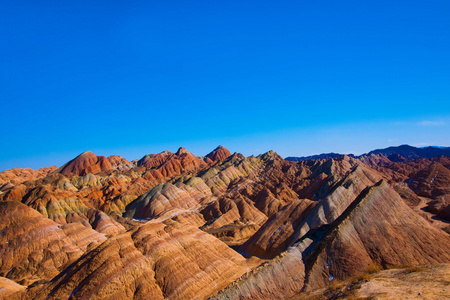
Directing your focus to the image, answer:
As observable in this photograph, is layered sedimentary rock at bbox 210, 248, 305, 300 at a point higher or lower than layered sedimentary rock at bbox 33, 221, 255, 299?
lower

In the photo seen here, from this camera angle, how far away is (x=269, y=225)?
61844mm

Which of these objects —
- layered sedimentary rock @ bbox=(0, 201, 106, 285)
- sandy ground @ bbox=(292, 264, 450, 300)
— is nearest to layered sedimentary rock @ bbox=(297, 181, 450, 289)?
sandy ground @ bbox=(292, 264, 450, 300)

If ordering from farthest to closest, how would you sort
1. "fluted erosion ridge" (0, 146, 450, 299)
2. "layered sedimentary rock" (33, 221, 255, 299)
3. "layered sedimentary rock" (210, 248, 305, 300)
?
"fluted erosion ridge" (0, 146, 450, 299) < "layered sedimentary rock" (33, 221, 255, 299) < "layered sedimentary rock" (210, 248, 305, 300)

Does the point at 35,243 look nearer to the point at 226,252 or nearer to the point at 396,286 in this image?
the point at 226,252

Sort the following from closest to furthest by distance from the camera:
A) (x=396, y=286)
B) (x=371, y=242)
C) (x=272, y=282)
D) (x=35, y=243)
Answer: (x=396, y=286)
(x=272, y=282)
(x=371, y=242)
(x=35, y=243)

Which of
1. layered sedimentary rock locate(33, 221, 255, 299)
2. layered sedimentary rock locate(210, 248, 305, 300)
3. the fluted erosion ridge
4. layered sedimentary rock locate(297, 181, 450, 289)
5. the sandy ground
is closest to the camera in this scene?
the sandy ground

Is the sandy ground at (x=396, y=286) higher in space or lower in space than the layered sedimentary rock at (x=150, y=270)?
lower

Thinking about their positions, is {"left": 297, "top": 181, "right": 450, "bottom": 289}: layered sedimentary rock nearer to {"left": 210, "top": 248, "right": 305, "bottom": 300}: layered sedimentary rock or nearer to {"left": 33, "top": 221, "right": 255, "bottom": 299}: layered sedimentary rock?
{"left": 210, "top": 248, "right": 305, "bottom": 300}: layered sedimentary rock

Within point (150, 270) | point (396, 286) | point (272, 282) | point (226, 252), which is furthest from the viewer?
point (226, 252)

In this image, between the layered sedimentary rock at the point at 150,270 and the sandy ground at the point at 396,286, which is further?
the layered sedimentary rock at the point at 150,270

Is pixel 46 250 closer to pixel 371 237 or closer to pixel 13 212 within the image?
pixel 13 212

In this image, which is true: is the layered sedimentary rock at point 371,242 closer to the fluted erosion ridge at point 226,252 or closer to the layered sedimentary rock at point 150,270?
the fluted erosion ridge at point 226,252

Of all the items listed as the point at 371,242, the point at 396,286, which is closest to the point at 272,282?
the point at 396,286

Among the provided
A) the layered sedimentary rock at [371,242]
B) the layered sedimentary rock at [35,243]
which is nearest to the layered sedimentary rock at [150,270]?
the layered sedimentary rock at [371,242]
